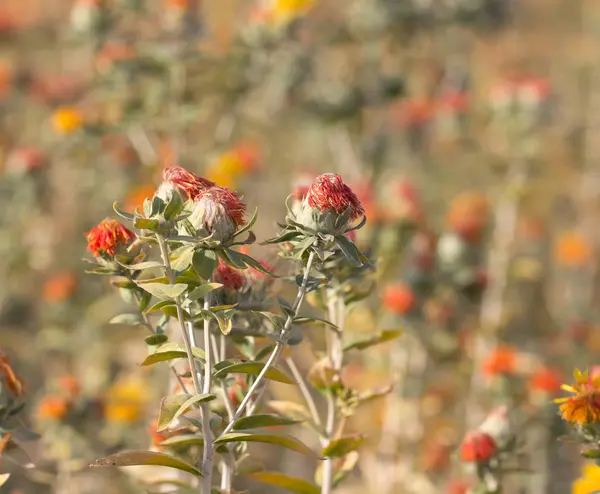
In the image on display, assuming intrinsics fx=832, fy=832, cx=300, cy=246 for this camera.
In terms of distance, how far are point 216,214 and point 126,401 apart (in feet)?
5.78

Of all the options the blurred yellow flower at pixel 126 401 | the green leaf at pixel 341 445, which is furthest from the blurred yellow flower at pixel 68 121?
the green leaf at pixel 341 445

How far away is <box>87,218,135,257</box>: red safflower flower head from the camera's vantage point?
56.2 inches

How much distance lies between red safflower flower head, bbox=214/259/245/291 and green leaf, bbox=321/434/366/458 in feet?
1.23

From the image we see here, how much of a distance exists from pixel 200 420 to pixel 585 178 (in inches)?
152

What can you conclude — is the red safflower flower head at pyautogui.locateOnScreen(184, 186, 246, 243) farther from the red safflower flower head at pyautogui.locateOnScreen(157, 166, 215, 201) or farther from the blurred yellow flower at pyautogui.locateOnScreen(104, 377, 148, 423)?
the blurred yellow flower at pyautogui.locateOnScreen(104, 377, 148, 423)

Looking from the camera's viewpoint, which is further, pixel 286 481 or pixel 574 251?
pixel 574 251

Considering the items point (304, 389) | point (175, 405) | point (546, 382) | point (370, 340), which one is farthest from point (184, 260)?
point (546, 382)

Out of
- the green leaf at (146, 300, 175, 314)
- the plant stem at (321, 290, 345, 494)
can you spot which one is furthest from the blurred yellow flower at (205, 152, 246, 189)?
the green leaf at (146, 300, 175, 314)

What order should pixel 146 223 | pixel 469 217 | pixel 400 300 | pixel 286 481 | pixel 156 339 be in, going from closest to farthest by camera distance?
pixel 146 223 < pixel 156 339 < pixel 286 481 < pixel 400 300 < pixel 469 217

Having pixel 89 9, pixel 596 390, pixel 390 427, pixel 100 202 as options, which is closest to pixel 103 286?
pixel 100 202

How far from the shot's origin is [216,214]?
4.15ft

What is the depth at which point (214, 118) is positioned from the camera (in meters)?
4.78

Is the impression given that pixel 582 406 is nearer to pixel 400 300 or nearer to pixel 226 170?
pixel 400 300

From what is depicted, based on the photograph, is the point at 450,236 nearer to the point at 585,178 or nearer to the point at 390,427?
the point at 390,427
